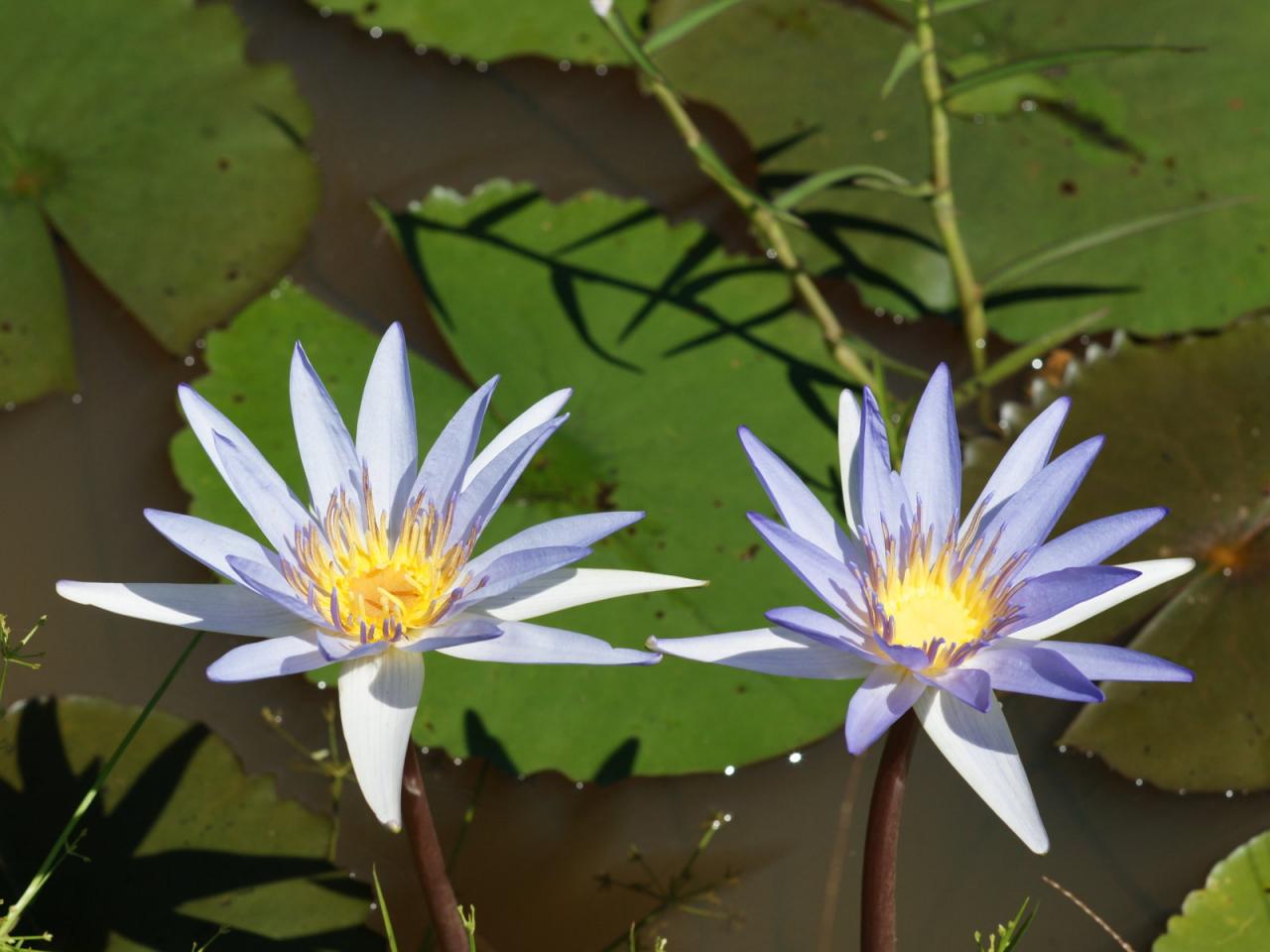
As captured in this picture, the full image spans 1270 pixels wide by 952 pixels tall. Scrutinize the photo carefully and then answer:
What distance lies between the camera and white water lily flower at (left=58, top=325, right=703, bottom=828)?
1538 mm

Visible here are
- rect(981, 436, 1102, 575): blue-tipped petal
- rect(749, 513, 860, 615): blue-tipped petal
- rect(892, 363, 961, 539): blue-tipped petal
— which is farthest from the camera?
rect(892, 363, 961, 539): blue-tipped petal

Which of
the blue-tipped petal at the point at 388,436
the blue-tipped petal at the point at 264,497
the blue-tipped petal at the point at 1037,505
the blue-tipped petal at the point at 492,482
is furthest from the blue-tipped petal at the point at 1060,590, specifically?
the blue-tipped petal at the point at 264,497

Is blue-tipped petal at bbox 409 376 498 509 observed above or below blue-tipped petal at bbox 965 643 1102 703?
above

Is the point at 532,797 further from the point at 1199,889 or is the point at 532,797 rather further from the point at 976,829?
the point at 1199,889

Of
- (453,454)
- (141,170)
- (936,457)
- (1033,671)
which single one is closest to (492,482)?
(453,454)

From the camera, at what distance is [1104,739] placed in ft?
8.04

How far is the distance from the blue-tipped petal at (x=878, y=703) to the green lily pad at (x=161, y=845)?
1236 millimetres

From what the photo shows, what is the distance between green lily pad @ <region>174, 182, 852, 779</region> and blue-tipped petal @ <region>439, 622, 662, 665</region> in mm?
838

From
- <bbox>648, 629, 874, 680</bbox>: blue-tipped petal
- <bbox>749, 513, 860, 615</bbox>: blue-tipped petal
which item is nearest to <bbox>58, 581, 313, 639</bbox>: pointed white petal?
<bbox>648, 629, 874, 680</bbox>: blue-tipped petal

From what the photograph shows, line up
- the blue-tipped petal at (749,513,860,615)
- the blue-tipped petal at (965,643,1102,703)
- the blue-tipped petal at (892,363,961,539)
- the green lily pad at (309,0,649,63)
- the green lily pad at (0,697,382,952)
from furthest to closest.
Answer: the green lily pad at (309,0,649,63) < the green lily pad at (0,697,382,952) < the blue-tipped petal at (892,363,961,539) < the blue-tipped petal at (749,513,860,615) < the blue-tipped petal at (965,643,1102,703)

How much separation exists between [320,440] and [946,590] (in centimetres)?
98

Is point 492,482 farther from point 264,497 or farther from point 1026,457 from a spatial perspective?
point 1026,457

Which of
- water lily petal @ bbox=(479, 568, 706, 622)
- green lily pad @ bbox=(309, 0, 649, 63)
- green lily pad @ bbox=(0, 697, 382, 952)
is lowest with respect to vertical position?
green lily pad @ bbox=(0, 697, 382, 952)

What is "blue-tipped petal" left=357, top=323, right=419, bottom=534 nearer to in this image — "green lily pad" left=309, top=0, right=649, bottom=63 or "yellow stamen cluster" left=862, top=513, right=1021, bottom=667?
"yellow stamen cluster" left=862, top=513, right=1021, bottom=667
